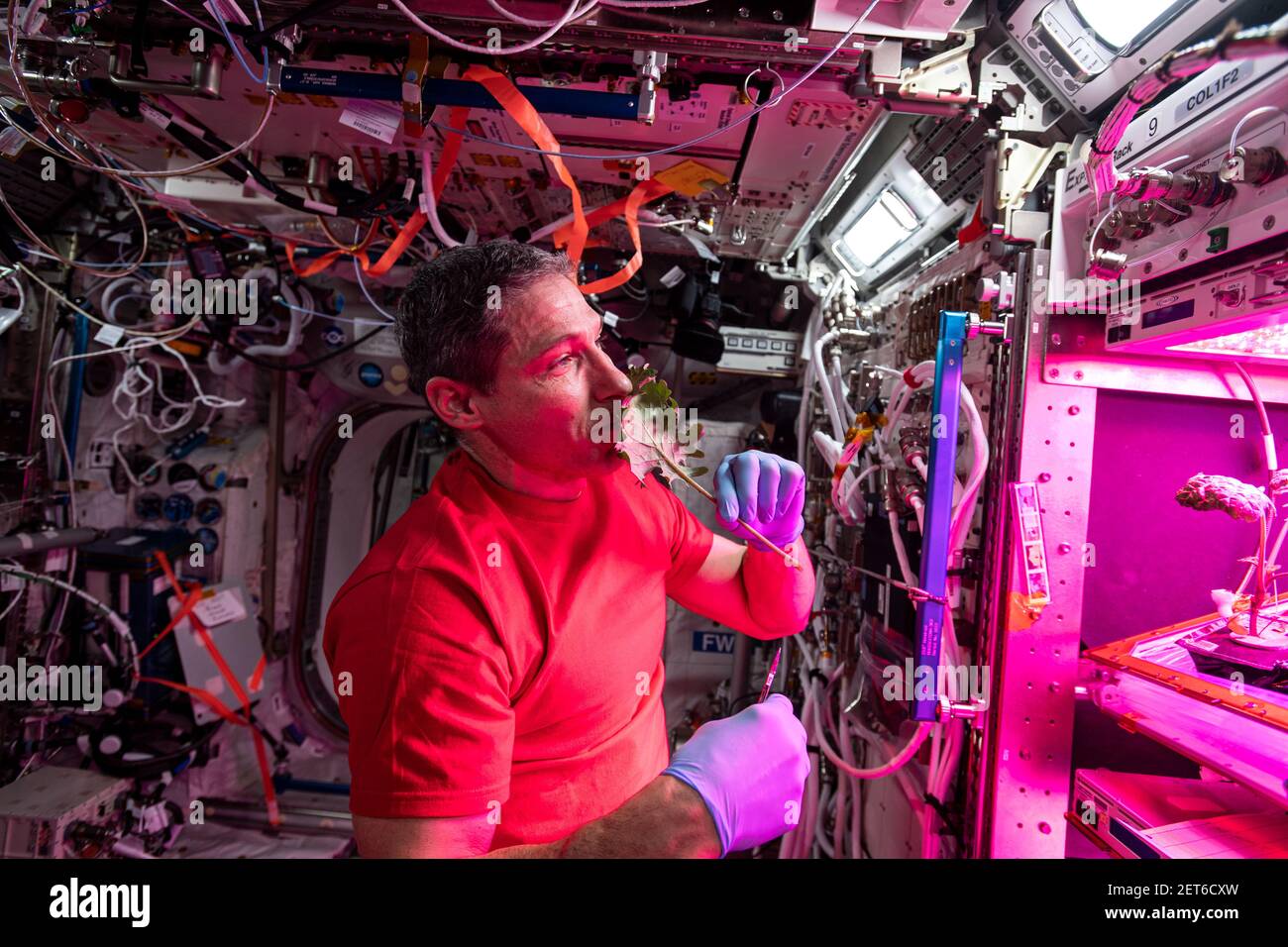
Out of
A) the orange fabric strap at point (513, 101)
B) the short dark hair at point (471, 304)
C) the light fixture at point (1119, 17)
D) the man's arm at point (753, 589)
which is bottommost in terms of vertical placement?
the man's arm at point (753, 589)

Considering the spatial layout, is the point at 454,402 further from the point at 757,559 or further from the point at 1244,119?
the point at 1244,119

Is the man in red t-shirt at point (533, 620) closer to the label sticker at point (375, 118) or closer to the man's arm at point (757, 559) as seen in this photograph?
the man's arm at point (757, 559)

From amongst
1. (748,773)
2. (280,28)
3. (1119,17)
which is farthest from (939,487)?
(280,28)

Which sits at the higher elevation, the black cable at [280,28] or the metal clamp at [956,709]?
the black cable at [280,28]

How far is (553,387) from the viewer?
1.50 m

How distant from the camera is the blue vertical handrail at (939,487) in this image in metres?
1.88

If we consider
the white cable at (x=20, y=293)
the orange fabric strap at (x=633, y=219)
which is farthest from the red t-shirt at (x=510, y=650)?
the white cable at (x=20, y=293)

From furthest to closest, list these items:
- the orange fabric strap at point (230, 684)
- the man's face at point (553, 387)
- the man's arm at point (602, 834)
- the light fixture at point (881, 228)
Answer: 1. the orange fabric strap at point (230, 684)
2. the light fixture at point (881, 228)
3. the man's face at point (553, 387)
4. the man's arm at point (602, 834)

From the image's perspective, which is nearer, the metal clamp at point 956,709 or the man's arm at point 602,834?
the man's arm at point 602,834

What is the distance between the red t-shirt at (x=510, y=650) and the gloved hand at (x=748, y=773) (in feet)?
1.03

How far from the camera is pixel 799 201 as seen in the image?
2.45 metres

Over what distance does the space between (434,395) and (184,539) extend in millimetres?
3165

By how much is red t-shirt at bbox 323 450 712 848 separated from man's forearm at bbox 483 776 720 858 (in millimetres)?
199
